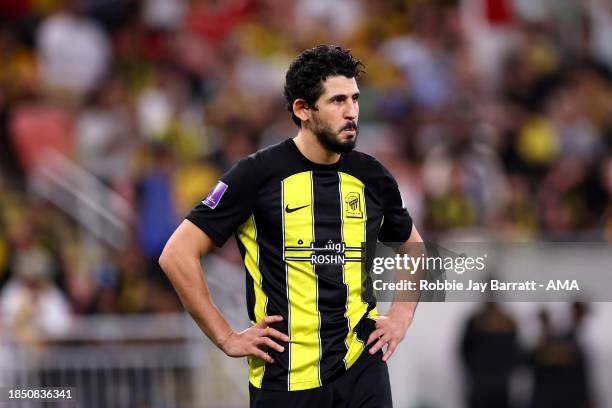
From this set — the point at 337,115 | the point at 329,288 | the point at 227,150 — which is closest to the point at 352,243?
the point at 329,288

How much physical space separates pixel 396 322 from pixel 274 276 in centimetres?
65

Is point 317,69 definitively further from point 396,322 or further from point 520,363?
point 520,363

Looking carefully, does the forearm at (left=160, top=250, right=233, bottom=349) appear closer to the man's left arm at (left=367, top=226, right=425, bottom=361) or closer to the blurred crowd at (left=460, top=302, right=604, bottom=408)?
the man's left arm at (left=367, top=226, right=425, bottom=361)

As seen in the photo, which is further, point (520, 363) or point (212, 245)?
point (520, 363)

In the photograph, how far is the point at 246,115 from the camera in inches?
493

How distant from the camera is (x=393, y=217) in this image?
5613 mm

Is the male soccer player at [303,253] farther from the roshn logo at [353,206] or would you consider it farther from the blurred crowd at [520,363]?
the blurred crowd at [520,363]

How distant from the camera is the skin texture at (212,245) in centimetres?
525

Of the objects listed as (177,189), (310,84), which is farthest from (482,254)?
(177,189)

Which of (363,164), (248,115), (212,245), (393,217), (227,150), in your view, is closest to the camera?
(212,245)

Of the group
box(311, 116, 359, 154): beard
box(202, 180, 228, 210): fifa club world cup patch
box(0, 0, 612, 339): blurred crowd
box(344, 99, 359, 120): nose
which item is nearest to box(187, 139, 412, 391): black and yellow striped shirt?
box(202, 180, 228, 210): fifa club world cup patch

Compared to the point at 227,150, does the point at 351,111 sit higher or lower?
lower

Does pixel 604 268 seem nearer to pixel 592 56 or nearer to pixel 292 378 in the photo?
pixel 292 378

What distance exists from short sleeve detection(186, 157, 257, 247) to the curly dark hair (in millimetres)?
407
